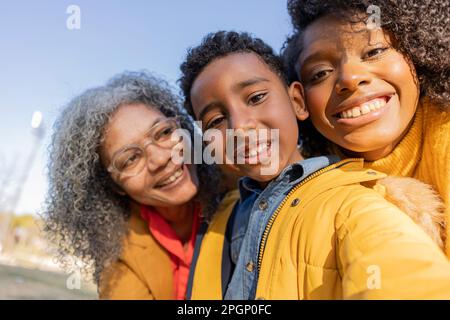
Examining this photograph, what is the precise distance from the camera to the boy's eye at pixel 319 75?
Answer: 182cm

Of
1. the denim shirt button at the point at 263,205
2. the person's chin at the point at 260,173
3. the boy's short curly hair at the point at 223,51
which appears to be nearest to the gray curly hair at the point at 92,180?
the boy's short curly hair at the point at 223,51

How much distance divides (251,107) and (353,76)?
18.6 inches

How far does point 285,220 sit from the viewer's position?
1.60m

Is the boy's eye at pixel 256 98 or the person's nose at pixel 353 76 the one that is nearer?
the person's nose at pixel 353 76

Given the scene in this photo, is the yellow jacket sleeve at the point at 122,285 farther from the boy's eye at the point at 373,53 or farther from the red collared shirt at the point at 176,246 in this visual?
the boy's eye at the point at 373,53

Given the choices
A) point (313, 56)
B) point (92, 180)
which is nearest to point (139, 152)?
point (92, 180)

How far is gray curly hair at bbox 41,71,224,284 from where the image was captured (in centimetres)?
253

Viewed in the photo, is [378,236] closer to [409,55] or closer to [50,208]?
[409,55]

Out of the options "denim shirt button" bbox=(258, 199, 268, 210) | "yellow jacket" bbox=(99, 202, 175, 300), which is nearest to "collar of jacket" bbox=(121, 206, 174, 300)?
"yellow jacket" bbox=(99, 202, 175, 300)

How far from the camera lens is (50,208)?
109 inches

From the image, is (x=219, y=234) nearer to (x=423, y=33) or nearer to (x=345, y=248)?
(x=345, y=248)

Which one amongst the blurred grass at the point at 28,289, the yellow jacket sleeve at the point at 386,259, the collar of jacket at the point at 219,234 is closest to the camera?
the yellow jacket sleeve at the point at 386,259

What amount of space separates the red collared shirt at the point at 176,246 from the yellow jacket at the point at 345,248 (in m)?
1.01
